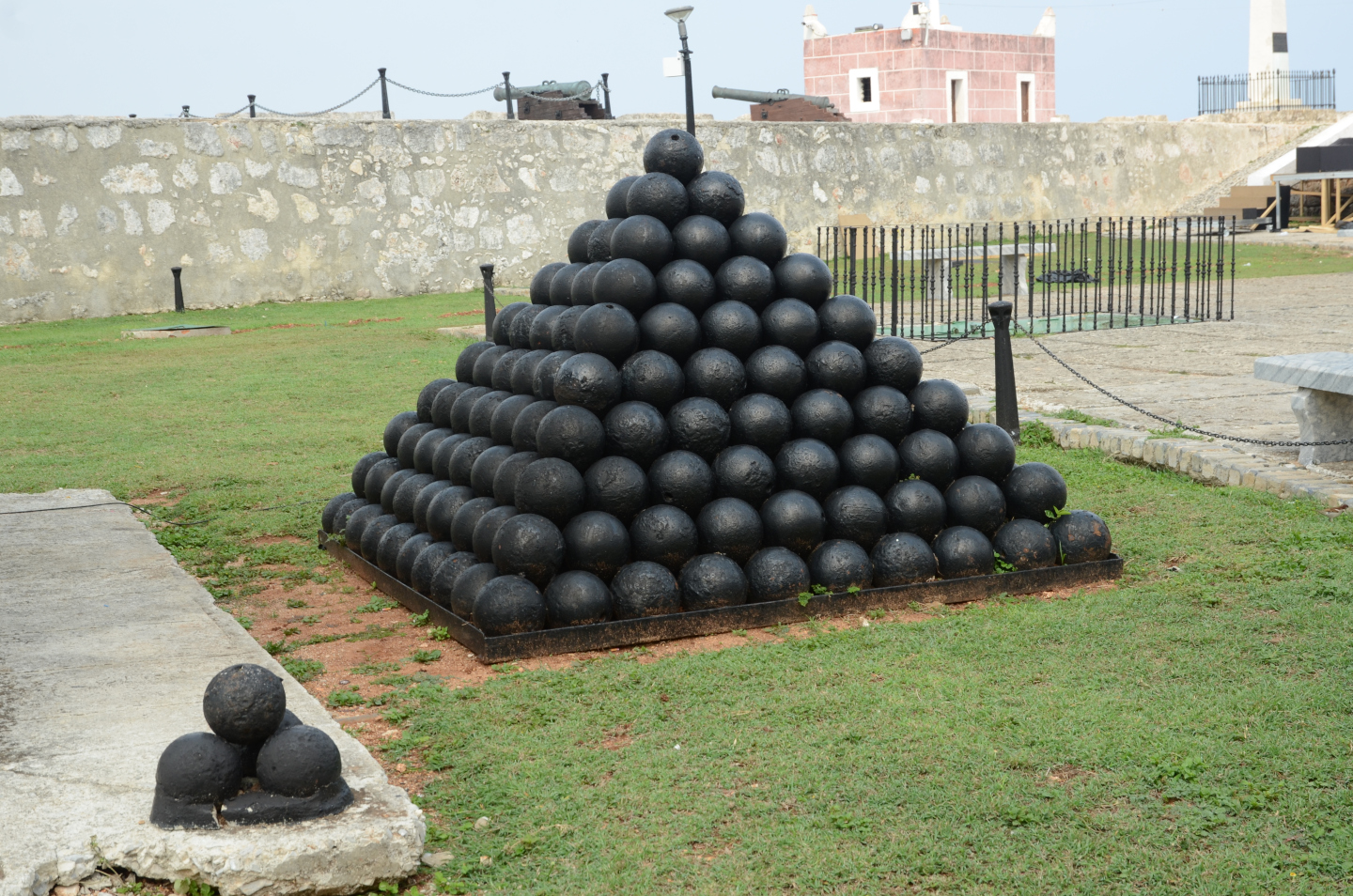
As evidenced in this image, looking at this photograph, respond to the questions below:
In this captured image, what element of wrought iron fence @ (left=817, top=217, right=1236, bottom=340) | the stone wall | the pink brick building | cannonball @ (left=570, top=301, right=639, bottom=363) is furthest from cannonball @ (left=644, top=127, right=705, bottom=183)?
the pink brick building

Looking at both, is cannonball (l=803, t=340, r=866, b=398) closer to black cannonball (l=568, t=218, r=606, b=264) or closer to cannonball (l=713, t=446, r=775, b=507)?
cannonball (l=713, t=446, r=775, b=507)

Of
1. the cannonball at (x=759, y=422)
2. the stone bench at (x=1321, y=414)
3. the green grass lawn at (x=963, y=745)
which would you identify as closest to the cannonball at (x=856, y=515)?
the cannonball at (x=759, y=422)

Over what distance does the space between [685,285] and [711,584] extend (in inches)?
45.3

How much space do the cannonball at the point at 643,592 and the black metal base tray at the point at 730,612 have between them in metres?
0.03

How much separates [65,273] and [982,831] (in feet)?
59.6

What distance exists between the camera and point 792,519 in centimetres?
474

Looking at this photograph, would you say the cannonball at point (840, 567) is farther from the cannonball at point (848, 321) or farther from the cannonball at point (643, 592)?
the cannonball at point (848, 321)

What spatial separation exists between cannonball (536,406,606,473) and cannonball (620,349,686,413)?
0.69ft

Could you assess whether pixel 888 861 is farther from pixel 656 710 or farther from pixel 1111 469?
pixel 1111 469

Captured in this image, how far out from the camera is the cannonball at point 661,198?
5.06 m

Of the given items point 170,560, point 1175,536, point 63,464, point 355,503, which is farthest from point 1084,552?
point 63,464

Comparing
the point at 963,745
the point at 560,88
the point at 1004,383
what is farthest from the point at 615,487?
the point at 560,88

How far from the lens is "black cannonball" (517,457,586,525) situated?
14.8ft

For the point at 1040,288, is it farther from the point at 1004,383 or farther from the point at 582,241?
the point at 582,241
